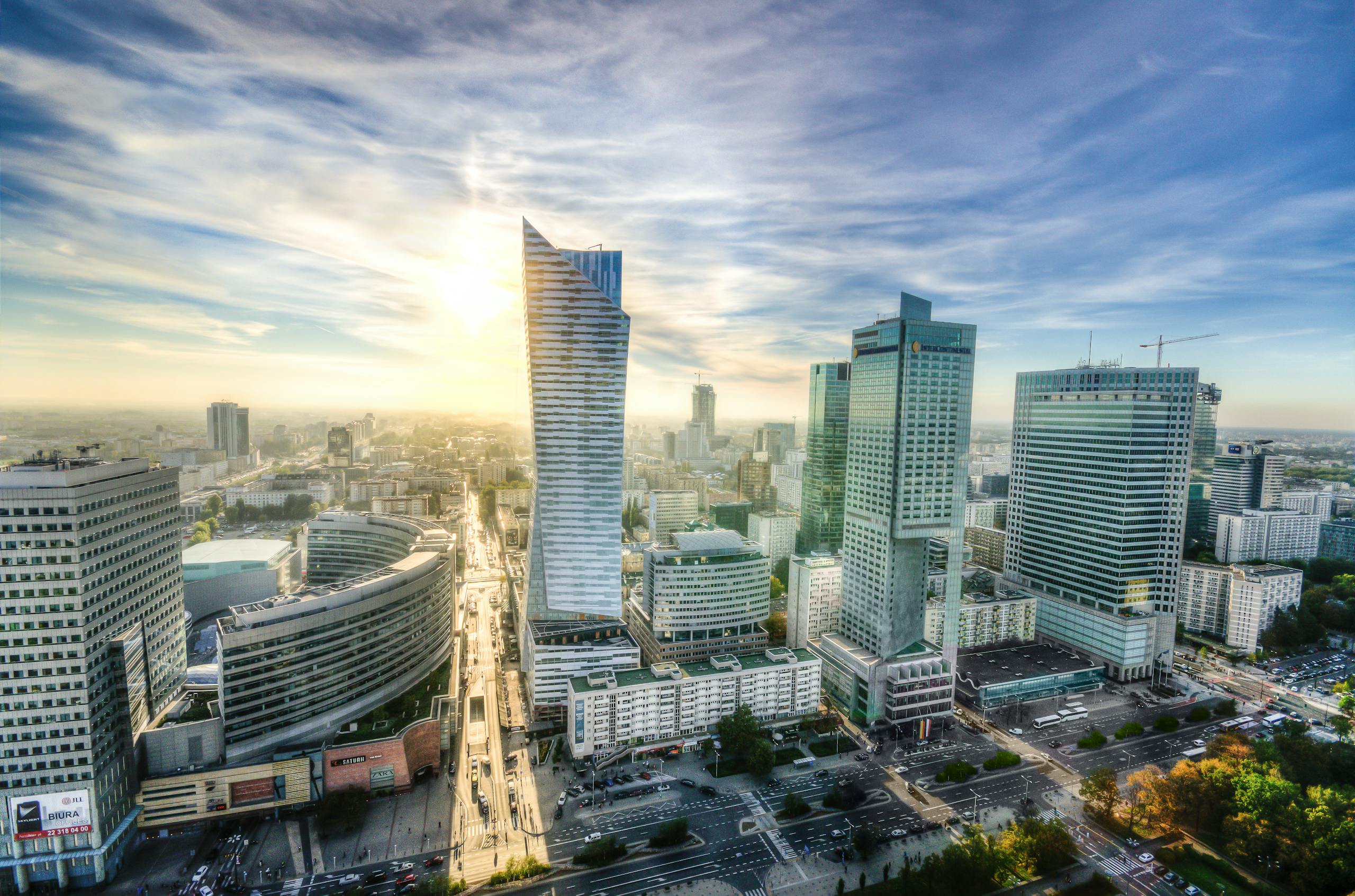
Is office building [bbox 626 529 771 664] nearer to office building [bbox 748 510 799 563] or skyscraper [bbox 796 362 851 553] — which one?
skyscraper [bbox 796 362 851 553]

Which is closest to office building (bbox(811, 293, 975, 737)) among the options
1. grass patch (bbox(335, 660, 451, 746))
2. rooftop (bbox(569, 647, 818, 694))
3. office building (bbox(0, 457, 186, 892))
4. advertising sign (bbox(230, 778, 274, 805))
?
rooftop (bbox(569, 647, 818, 694))

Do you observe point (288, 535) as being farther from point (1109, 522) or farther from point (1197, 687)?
point (1197, 687)

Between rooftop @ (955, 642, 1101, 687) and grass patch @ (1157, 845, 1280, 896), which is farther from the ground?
rooftop @ (955, 642, 1101, 687)

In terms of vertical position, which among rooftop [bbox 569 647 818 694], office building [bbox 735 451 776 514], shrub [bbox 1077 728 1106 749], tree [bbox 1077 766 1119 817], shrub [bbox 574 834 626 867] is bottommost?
shrub [bbox 574 834 626 867]

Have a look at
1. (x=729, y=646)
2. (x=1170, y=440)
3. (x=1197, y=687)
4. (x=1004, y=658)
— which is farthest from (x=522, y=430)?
(x=1197, y=687)

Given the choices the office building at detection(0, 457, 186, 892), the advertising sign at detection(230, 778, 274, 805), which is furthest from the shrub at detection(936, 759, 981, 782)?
the office building at detection(0, 457, 186, 892)

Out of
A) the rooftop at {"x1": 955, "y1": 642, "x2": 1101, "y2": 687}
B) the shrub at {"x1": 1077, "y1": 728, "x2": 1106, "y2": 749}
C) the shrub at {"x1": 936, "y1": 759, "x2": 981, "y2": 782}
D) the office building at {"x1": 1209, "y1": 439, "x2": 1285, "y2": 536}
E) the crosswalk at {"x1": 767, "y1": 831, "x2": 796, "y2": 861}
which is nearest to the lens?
the crosswalk at {"x1": 767, "y1": 831, "x2": 796, "y2": 861}

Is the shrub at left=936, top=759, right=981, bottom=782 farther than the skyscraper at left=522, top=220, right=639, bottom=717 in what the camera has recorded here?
No

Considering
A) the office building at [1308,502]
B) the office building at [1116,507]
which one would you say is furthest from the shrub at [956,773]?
the office building at [1308,502]

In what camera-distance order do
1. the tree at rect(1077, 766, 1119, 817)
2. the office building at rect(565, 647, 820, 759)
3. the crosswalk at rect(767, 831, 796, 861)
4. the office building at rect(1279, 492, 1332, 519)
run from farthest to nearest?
1. the office building at rect(1279, 492, 1332, 519)
2. the office building at rect(565, 647, 820, 759)
3. the tree at rect(1077, 766, 1119, 817)
4. the crosswalk at rect(767, 831, 796, 861)
